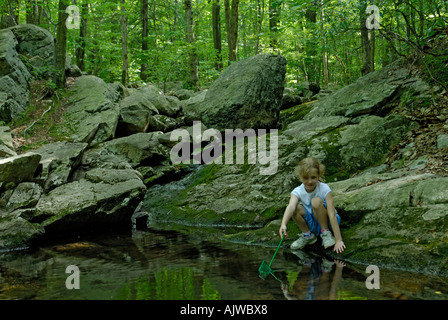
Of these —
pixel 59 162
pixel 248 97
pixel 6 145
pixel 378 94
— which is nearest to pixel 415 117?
pixel 378 94

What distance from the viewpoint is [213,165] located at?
8.91 metres

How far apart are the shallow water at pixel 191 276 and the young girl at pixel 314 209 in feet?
0.87

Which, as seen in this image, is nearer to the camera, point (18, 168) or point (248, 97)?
point (18, 168)

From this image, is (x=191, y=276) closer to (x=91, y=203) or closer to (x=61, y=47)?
(x=91, y=203)

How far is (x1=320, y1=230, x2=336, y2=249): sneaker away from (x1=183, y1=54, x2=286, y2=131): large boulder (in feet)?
19.2

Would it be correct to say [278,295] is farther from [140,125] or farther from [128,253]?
[140,125]

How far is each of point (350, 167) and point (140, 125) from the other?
6700 mm

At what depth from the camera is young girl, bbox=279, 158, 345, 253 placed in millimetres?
4188

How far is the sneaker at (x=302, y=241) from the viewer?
4.56 metres

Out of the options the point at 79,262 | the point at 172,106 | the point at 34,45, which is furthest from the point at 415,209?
the point at 34,45

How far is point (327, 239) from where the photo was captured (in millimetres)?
4363

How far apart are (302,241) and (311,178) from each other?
0.93 m

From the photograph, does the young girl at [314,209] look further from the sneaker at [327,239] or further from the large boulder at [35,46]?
the large boulder at [35,46]

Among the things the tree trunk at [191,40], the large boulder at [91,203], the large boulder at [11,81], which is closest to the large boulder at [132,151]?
the large boulder at [91,203]
